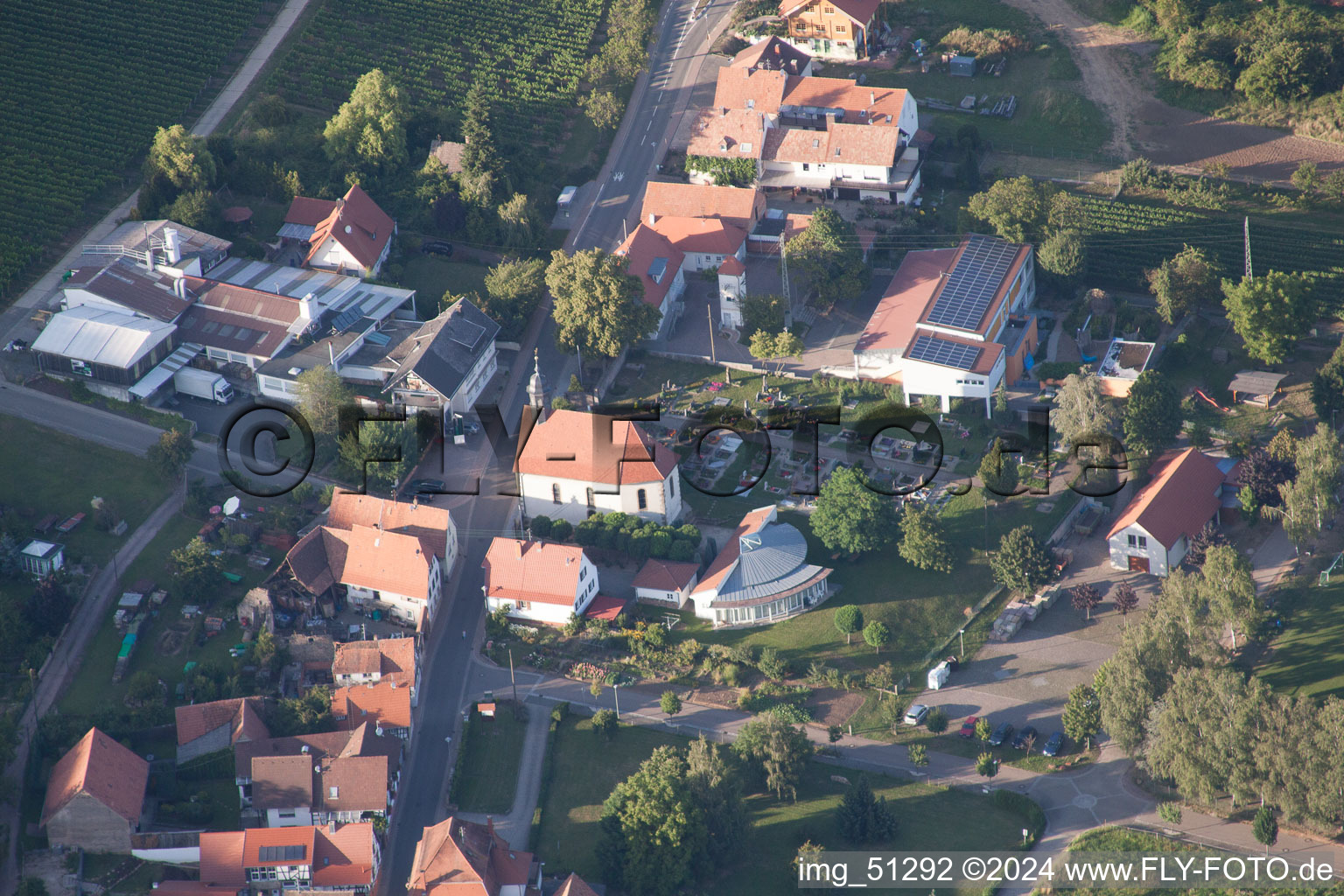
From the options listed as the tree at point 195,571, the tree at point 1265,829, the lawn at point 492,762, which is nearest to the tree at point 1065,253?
the tree at point 1265,829

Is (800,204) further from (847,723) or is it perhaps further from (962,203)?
(847,723)

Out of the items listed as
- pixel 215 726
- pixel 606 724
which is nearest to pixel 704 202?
pixel 606 724

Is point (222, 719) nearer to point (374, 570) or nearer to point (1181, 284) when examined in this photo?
point (374, 570)

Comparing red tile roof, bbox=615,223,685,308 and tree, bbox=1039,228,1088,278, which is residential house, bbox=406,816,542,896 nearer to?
red tile roof, bbox=615,223,685,308

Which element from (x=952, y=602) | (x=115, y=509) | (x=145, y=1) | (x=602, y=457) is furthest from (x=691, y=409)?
(x=145, y=1)

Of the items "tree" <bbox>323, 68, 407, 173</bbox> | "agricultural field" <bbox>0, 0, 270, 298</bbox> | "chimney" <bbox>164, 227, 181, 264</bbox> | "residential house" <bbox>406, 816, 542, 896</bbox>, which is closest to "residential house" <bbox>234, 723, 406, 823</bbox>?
"residential house" <bbox>406, 816, 542, 896</bbox>

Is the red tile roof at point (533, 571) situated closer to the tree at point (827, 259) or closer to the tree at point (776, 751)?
the tree at point (776, 751)

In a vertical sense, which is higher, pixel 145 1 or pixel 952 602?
pixel 145 1
